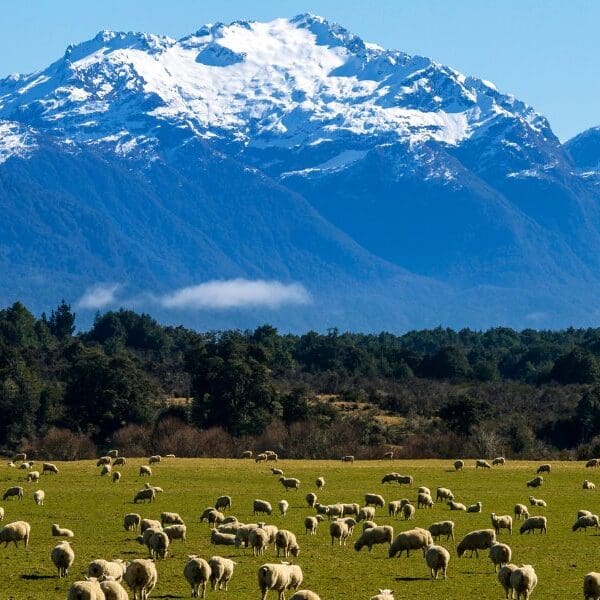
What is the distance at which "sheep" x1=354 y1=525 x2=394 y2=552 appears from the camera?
4353 centimetres

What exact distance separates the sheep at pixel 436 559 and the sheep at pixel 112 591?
9.16 meters

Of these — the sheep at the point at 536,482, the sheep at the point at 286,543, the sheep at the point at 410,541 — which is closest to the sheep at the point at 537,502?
the sheep at the point at 536,482

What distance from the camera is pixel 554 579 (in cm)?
3866

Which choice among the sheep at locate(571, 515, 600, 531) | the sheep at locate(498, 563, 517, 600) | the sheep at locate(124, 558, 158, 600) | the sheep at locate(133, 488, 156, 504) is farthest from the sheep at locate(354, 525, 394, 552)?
the sheep at locate(133, 488, 156, 504)

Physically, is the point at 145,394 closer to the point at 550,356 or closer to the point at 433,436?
the point at 433,436

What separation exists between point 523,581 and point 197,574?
810 cm

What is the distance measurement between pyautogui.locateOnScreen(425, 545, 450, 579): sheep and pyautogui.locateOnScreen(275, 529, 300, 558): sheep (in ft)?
15.3

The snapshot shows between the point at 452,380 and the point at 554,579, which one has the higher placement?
the point at 452,380

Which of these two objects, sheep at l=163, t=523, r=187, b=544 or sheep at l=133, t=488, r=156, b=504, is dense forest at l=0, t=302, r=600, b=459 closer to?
sheep at l=133, t=488, r=156, b=504

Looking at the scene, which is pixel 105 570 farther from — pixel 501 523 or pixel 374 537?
pixel 501 523

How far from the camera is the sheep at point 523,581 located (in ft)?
114

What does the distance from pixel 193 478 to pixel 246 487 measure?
5.63 metres

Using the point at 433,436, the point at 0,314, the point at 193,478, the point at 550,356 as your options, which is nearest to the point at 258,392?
the point at 433,436

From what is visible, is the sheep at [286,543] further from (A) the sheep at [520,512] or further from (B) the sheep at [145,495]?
(B) the sheep at [145,495]
